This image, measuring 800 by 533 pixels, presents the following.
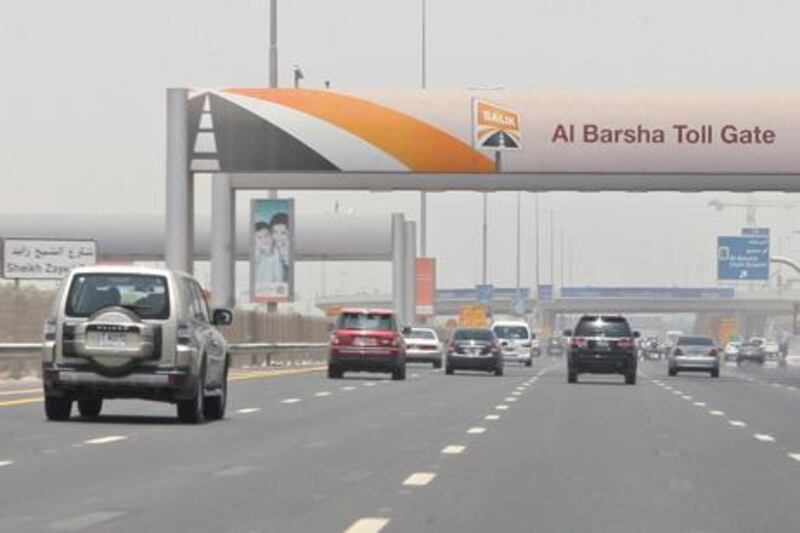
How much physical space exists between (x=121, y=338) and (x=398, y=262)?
6205cm

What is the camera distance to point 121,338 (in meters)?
23.1

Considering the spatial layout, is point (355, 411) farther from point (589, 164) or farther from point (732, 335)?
point (732, 335)

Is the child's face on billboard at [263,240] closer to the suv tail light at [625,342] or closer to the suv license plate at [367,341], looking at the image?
the suv license plate at [367,341]

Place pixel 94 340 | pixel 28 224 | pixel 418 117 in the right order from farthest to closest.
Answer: pixel 28 224
pixel 418 117
pixel 94 340

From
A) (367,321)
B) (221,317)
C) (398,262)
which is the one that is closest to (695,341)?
(367,321)

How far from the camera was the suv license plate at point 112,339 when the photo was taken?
75.6ft

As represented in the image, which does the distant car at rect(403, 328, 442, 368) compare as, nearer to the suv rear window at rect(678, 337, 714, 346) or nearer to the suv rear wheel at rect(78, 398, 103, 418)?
the suv rear window at rect(678, 337, 714, 346)

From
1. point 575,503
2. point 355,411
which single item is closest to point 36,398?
point 355,411

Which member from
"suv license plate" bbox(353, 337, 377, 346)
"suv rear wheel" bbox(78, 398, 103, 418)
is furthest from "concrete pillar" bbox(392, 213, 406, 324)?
"suv rear wheel" bbox(78, 398, 103, 418)

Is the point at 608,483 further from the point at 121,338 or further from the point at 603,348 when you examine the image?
the point at 603,348

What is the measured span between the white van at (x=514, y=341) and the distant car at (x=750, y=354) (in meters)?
25.8

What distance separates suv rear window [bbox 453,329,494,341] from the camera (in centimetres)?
5606

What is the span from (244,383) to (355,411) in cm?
1279

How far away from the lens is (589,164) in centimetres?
4884
